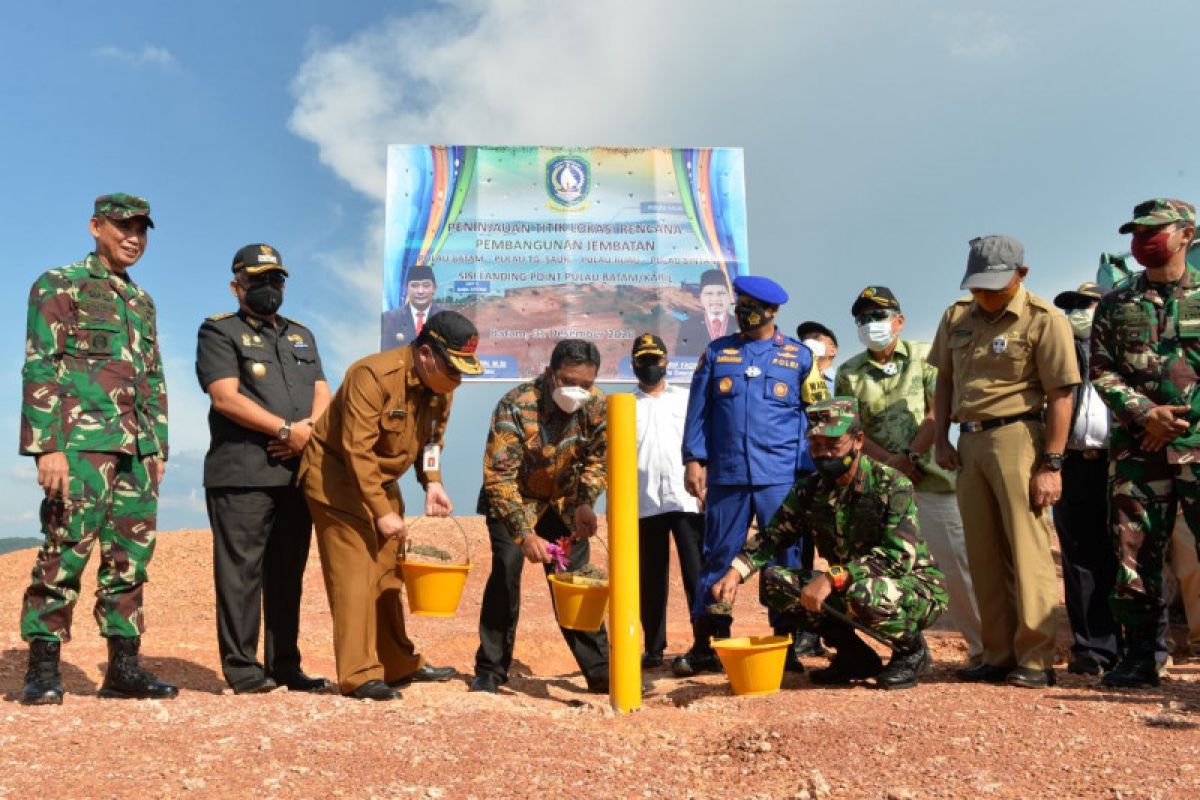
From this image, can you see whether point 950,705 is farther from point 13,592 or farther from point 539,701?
point 13,592

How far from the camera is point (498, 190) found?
11742mm

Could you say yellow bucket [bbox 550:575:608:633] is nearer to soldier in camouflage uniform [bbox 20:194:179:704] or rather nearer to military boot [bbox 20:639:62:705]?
soldier in camouflage uniform [bbox 20:194:179:704]

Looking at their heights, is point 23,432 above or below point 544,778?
above

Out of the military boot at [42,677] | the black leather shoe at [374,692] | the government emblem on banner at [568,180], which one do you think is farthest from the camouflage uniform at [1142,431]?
the government emblem on banner at [568,180]

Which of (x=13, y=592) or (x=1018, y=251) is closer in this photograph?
(x=1018, y=251)

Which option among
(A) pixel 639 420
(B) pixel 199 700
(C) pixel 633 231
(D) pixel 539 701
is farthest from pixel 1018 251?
(C) pixel 633 231

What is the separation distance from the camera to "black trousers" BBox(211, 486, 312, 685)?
452 cm

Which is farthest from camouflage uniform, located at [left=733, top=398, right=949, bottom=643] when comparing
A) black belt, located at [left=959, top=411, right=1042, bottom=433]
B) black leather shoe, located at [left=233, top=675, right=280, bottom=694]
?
black leather shoe, located at [left=233, top=675, right=280, bottom=694]

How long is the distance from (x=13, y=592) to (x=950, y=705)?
10.6 meters

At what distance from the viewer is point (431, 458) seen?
4.74 meters

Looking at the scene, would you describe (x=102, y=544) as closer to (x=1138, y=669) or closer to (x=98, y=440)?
(x=98, y=440)

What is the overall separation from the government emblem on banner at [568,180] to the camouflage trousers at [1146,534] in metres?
8.55

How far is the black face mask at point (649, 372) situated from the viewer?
238 inches

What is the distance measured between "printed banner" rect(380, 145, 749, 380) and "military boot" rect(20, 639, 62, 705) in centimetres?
759
